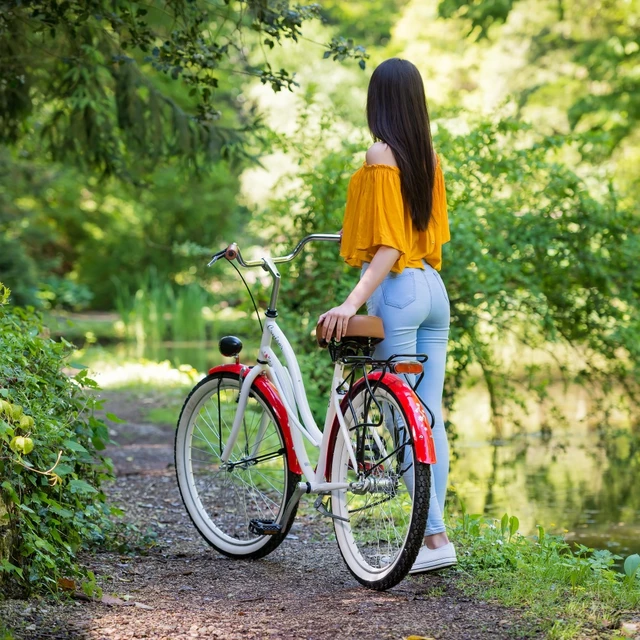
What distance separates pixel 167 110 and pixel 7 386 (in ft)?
13.9

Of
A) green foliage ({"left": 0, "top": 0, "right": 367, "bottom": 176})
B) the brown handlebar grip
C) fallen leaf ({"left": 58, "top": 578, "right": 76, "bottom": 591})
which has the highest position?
green foliage ({"left": 0, "top": 0, "right": 367, "bottom": 176})

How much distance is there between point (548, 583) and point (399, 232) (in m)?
1.29

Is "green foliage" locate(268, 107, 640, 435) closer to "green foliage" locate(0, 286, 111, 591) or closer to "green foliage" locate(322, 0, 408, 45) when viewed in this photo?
"green foliage" locate(0, 286, 111, 591)

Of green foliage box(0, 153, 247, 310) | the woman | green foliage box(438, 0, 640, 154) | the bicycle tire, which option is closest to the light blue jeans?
the woman

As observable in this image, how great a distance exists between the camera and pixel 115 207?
2488 centimetres

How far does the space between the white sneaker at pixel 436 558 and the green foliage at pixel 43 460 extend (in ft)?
3.84

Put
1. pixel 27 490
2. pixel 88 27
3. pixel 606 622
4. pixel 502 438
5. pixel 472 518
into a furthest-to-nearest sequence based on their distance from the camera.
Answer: pixel 502 438, pixel 88 27, pixel 472 518, pixel 27 490, pixel 606 622

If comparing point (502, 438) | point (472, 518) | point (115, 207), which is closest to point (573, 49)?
point (115, 207)

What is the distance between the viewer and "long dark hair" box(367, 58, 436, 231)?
3.40 meters

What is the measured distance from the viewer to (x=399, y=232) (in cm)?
336

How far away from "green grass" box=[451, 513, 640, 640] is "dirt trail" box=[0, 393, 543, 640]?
81 mm

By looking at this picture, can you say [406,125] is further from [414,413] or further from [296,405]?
[296,405]

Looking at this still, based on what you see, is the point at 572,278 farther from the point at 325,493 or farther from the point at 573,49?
the point at 573,49

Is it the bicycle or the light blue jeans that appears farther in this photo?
the light blue jeans
